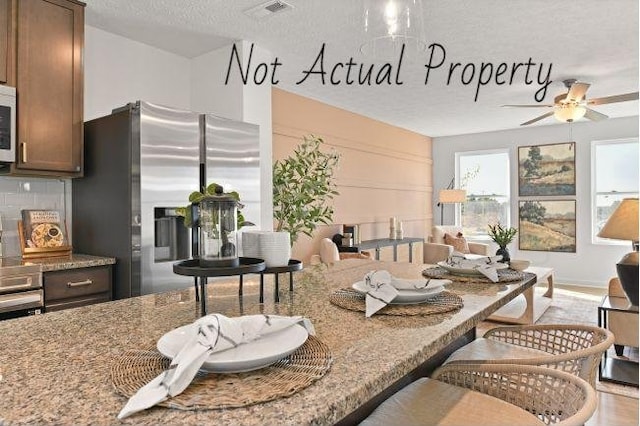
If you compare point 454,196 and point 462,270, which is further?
point 454,196

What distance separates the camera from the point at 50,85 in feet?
8.91

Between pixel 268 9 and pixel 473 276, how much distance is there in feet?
7.16

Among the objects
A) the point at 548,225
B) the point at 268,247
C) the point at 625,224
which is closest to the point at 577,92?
the point at 625,224

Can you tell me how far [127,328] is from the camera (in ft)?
3.52

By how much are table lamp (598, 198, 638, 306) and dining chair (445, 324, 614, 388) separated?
1.44m

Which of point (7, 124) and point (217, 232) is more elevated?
point (7, 124)

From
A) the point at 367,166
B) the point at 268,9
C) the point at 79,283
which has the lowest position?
the point at 79,283

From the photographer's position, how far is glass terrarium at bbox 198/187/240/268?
1203 mm

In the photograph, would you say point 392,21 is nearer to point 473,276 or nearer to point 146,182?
point 473,276

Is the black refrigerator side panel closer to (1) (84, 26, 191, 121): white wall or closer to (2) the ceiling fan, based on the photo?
(1) (84, 26, 191, 121): white wall

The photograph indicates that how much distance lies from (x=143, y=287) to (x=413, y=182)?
5706mm

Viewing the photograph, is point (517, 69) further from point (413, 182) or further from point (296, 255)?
point (413, 182)

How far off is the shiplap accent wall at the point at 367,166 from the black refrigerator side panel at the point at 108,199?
2141mm

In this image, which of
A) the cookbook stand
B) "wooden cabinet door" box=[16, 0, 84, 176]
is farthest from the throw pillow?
the cookbook stand
